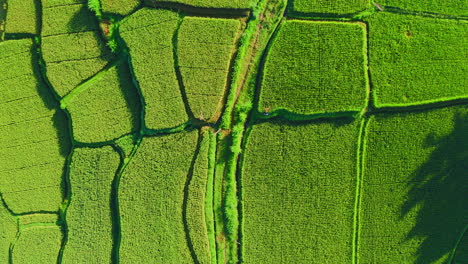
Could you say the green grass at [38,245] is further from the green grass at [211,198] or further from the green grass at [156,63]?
the green grass at [211,198]

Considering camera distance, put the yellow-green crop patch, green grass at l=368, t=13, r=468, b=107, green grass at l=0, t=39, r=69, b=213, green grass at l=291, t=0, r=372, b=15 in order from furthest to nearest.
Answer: green grass at l=0, t=39, r=69, b=213 → the yellow-green crop patch → green grass at l=368, t=13, r=468, b=107 → green grass at l=291, t=0, r=372, b=15

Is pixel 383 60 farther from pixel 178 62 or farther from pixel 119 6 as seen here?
pixel 119 6

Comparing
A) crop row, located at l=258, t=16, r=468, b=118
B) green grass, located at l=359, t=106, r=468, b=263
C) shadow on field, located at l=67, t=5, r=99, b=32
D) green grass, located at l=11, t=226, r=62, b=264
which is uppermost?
shadow on field, located at l=67, t=5, r=99, b=32

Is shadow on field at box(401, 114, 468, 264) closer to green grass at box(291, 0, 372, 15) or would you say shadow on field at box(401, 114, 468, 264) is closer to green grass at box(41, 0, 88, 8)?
green grass at box(291, 0, 372, 15)

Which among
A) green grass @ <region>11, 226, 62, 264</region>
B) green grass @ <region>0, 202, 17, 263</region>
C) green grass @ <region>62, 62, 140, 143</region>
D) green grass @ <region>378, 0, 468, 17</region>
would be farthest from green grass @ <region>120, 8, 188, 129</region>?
green grass @ <region>378, 0, 468, 17</region>

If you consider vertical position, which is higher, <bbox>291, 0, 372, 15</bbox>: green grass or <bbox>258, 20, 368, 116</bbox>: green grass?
<bbox>291, 0, 372, 15</bbox>: green grass

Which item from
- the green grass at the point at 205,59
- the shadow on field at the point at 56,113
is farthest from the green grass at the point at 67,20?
the green grass at the point at 205,59
